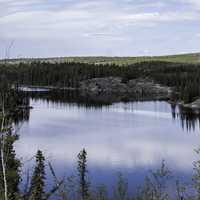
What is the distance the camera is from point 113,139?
42.1m

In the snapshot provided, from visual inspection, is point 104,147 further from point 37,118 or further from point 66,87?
point 66,87

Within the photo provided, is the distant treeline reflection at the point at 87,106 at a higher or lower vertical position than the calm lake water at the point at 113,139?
higher

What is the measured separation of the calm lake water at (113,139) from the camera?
29094mm

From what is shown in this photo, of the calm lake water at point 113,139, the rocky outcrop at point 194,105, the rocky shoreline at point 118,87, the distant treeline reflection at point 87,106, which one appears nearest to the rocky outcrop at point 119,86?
the rocky shoreline at point 118,87

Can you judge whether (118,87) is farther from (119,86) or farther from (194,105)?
(194,105)

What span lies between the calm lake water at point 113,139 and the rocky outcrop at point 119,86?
3489 centimetres

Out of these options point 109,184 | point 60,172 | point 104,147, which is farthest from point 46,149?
point 109,184

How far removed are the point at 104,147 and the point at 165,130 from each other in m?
12.3

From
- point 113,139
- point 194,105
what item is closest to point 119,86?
point 194,105

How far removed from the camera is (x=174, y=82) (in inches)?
4181

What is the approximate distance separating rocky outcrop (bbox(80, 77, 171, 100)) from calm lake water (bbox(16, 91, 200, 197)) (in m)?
34.9

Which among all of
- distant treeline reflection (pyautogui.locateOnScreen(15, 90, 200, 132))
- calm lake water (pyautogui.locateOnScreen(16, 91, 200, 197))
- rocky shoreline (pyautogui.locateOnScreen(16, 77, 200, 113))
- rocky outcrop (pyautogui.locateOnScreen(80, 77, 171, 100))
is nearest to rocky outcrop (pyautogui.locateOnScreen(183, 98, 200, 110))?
distant treeline reflection (pyautogui.locateOnScreen(15, 90, 200, 132))

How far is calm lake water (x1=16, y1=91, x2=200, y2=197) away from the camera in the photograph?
1145 inches

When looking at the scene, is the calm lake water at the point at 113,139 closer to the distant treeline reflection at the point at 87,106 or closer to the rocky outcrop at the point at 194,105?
the distant treeline reflection at the point at 87,106
